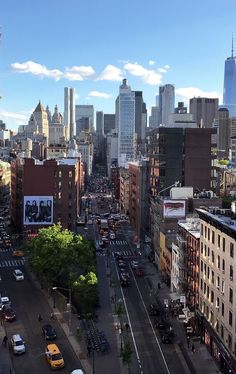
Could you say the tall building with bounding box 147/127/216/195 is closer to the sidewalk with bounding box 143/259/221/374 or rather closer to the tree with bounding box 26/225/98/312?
the tree with bounding box 26/225/98/312

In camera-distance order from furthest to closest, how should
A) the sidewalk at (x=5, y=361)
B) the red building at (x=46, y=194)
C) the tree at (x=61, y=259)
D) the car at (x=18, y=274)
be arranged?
1. the red building at (x=46, y=194)
2. the car at (x=18, y=274)
3. the tree at (x=61, y=259)
4. the sidewalk at (x=5, y=361)

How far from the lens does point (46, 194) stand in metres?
143

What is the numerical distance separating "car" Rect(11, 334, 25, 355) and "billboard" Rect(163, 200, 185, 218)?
46.1 metres

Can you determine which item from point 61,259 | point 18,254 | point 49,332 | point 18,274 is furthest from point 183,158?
point 49,332

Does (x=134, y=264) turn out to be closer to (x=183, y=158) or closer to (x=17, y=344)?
(x=183, y=158)

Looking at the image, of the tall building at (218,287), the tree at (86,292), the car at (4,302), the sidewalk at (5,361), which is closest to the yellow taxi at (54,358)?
the sidewalk at (5,361)

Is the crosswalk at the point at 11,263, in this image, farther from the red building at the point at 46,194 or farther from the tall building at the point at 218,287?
the tall building at the point at 218,287

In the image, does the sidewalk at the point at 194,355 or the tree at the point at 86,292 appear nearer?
the sidewalk at the point at 194,355

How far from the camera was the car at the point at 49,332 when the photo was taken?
72000 millimetres

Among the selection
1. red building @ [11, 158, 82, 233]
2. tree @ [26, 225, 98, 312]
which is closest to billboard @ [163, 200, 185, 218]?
tree @ [26, 225, 98, 312]

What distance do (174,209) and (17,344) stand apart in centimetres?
4907

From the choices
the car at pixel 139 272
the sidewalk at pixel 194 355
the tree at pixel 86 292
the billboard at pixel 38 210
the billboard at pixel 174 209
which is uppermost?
the billboard at pixel 174 209

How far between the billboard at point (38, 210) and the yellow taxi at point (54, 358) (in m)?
77.6

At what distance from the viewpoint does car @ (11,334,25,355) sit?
67188 millimetres
